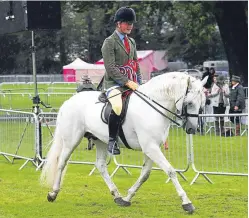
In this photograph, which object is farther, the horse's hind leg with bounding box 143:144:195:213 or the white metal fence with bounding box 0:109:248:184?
the white metal fence with bounding box 0:109:248:184

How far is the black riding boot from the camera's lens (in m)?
8.75

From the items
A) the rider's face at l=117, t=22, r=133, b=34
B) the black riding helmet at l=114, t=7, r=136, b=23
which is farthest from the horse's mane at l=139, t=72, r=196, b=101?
the black riding helmet at l=114, t=7, r=136, b=23

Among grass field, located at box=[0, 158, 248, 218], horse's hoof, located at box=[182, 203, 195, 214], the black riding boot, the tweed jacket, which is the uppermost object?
the tweed jacket

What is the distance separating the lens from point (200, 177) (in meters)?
11.9

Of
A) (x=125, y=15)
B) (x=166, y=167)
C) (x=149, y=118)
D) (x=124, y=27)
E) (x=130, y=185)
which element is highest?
(x=125, y=15)

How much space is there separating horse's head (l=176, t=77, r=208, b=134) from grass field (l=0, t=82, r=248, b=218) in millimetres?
1107

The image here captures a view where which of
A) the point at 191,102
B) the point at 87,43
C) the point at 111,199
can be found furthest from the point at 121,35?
the point at 87,43

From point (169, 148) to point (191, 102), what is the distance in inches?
184

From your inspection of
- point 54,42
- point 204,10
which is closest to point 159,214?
point 204,10

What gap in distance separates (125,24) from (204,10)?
58.1ft

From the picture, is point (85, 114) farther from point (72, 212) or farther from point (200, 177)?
point (200, 177)

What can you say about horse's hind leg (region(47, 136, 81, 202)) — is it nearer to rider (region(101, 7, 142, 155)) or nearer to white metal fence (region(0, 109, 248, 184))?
rider (region(101, 7, 142, 155))

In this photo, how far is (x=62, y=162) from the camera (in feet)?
32.1

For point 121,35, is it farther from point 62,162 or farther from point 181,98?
point 62,162
